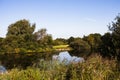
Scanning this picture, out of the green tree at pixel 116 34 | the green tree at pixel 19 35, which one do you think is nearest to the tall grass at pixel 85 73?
the green tree at pixel 116 34

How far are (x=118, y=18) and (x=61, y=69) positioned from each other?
9065 mm

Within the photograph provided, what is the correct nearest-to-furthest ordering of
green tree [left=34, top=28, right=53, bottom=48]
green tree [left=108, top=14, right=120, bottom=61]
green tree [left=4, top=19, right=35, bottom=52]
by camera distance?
green tree [left=108, top=14, right=120, bottom=61], green tree [left=4, top=19, right=35, bottom=52], green tree [left=34, top=28, right=53, bottom=48]

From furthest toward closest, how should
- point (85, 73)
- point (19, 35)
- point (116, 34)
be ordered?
point (19, 35)
point (116, 34)
point (85, 73)

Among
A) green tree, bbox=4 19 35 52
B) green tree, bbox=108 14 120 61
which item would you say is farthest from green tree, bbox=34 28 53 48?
green tree, bbox=108 14 120 61

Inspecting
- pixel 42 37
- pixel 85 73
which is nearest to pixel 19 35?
pixel 42 37

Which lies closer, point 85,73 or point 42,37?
point 85,73

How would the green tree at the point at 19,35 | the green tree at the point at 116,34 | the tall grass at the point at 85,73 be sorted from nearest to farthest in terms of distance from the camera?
the tall grass at the point at 85,73
the green tree at the point at 116,34
the green tree at the point at 19,35

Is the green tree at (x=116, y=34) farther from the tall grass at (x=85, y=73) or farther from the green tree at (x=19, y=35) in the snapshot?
the green tree at (x=19, y=35)

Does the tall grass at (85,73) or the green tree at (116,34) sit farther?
the green tree at (116,34)

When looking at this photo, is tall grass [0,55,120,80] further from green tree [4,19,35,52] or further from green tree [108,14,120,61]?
green tree [4,19,35,52]

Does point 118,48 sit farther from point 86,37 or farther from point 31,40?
point 86,37

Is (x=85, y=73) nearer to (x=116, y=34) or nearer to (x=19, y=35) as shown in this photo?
(x=116, y=34)

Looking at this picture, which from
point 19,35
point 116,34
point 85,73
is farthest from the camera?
point 19,35

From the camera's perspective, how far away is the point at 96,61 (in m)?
8.77
